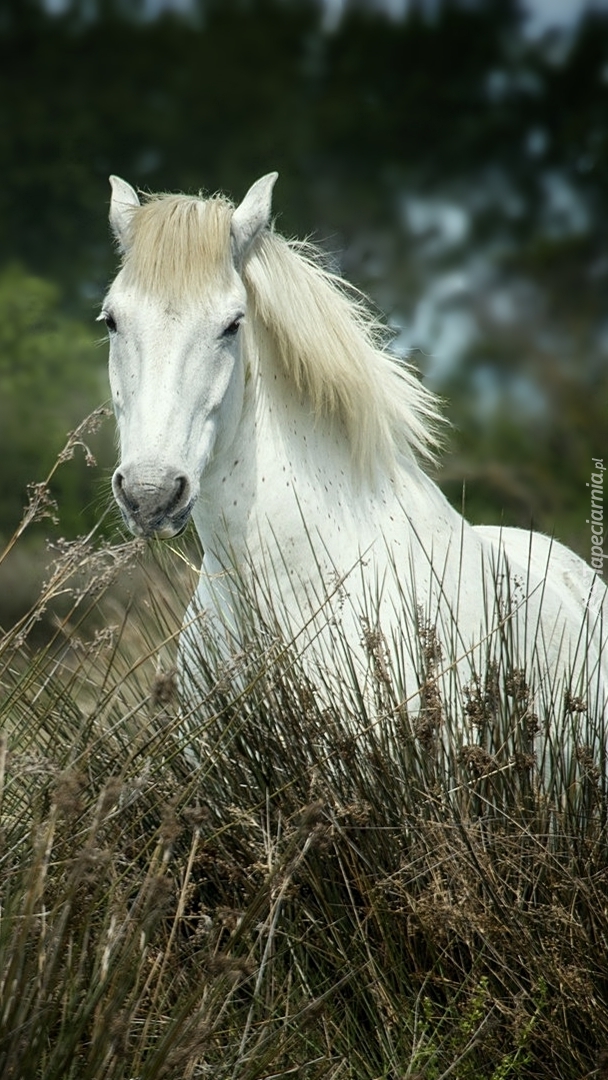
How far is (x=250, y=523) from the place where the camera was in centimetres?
255

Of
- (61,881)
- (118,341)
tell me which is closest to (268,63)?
(118,341)

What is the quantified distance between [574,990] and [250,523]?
44.0 inches

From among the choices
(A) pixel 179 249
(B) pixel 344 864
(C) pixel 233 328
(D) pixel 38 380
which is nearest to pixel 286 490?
(C) pixel 233 328

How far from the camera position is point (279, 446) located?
259 cm

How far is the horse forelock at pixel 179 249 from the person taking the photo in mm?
2385

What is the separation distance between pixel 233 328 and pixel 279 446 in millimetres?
281

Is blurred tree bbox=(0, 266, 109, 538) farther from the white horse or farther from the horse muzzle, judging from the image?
the horse muzzle

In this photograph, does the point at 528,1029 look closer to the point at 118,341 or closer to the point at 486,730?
the point at 486,730

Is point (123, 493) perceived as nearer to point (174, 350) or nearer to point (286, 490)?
point (174, 350)

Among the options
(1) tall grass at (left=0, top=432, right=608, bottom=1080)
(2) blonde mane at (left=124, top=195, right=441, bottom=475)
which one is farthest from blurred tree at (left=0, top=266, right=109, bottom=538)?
(1) tall grass at (left=0, top=432, right=608, bottom=1080)

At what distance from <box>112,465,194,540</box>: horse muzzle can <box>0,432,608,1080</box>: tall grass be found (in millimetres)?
214

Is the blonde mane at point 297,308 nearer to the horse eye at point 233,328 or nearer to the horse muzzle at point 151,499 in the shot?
the horse eye at point 233,328

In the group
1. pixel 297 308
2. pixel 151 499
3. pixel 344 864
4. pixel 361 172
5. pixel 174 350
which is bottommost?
pixel 344 864

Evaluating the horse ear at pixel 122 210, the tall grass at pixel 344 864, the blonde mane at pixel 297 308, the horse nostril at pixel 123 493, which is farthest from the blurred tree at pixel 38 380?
the tall grass at pixel 344 864
